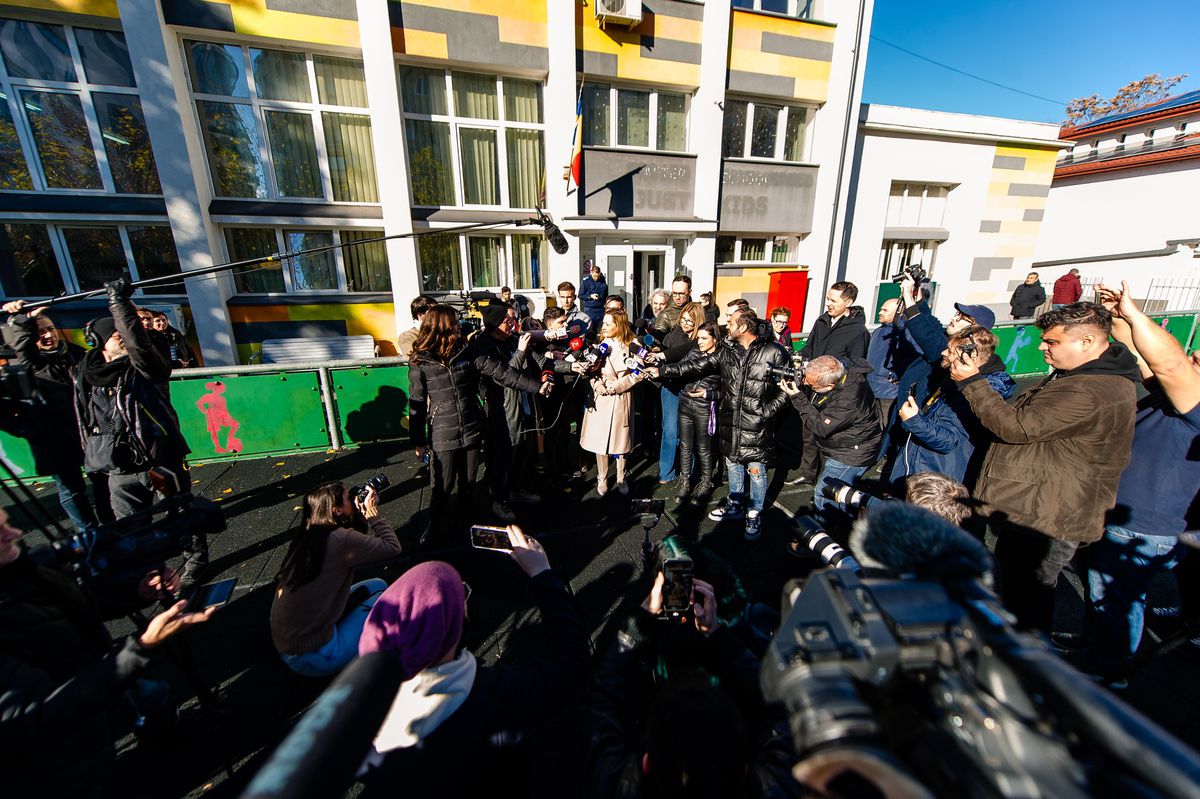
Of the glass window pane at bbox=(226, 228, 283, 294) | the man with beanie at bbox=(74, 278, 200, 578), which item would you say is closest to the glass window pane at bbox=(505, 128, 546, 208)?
the glass window pane at bbox=(226, 228, 283, 294)

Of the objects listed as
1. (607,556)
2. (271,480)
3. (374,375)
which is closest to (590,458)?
(607,556)

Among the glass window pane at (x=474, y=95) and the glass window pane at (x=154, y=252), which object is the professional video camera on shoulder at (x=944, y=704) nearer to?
the glass window pane at (x=474, y=95)

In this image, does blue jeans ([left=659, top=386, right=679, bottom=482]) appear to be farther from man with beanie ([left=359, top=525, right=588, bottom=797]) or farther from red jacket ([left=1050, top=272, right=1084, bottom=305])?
red jacket ([left=1050, top=272, right=1084, bottom=305])

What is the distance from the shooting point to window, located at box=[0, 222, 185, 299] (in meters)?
8.12

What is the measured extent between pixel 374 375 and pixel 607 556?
391cm

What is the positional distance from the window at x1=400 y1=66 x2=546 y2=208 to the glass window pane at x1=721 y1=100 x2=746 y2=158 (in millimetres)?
4193

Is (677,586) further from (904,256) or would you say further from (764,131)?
(904,256)

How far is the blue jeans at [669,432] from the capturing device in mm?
5133

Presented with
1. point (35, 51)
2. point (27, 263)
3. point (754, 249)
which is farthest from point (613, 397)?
point (35, 51)

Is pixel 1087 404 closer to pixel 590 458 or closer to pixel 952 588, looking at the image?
pixel 952 588

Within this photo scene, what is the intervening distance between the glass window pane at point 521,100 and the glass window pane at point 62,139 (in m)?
7.27

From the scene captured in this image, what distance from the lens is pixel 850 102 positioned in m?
10.7

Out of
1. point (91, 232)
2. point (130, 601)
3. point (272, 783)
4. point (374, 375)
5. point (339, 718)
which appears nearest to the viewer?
point (272, 783)

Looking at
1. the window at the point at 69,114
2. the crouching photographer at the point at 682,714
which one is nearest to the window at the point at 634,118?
the window at the point at 69,114
